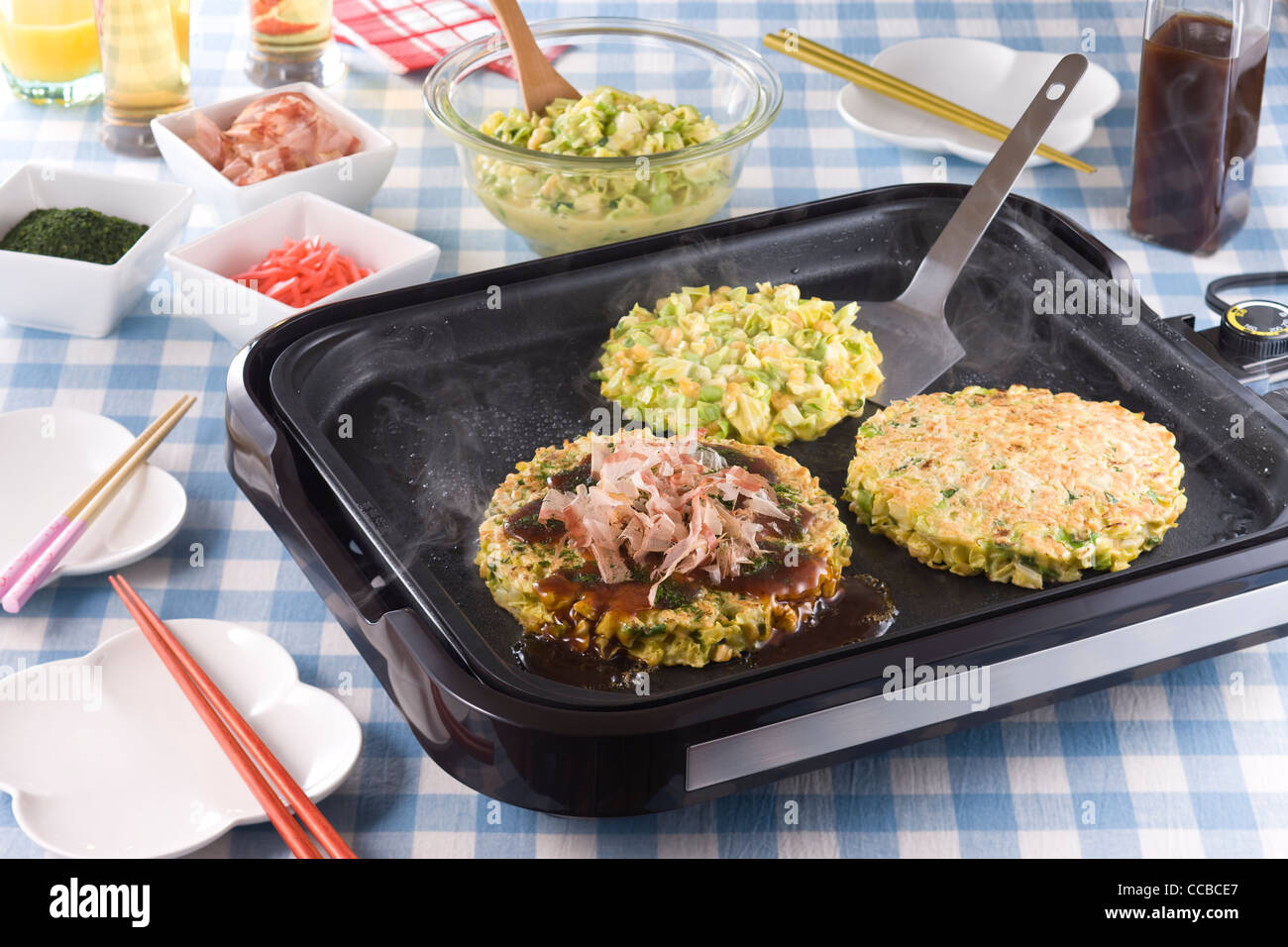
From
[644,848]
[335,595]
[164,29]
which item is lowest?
[644,848]

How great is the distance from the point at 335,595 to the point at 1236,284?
1.95 m

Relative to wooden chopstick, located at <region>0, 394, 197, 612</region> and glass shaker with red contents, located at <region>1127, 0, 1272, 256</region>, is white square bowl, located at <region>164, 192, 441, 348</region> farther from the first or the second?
glass shaker with red contents, located at <region>1127, 0, 1272, 256</region>

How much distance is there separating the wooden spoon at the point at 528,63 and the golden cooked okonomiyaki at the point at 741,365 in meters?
0.64

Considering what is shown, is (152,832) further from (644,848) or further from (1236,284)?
(1236,284)

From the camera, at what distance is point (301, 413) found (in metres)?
2.13

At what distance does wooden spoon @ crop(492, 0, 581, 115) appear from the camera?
2818 millimetres

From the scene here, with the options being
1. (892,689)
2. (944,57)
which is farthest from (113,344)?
(944,57)

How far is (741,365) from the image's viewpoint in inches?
93.7

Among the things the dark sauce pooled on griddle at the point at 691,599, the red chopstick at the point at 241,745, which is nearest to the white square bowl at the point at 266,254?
the red chopstick at the point at 241,745

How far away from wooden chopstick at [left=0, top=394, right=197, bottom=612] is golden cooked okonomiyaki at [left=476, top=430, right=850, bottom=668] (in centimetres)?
65

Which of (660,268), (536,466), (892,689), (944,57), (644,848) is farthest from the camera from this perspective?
(944,57)

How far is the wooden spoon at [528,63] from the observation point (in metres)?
2.82

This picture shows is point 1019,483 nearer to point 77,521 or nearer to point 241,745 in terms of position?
point 241,745

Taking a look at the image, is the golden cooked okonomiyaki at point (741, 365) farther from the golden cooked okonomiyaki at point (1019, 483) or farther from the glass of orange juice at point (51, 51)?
the glass of orange juice at point (51, 51)
